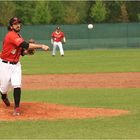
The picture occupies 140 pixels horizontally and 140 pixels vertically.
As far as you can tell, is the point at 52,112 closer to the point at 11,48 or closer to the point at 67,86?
the point at 11,48

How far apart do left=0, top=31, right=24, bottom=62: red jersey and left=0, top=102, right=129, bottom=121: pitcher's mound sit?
1.05m

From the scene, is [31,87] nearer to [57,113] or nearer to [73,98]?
[73,98]

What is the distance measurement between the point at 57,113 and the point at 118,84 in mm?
6631

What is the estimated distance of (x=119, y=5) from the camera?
194 feet

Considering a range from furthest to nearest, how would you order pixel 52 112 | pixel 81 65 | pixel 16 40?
pixel 81 65 < pixel 52 112 < pixel 16 40

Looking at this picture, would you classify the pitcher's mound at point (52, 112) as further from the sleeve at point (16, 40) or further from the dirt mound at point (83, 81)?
the dirt mound at point (83, 81)

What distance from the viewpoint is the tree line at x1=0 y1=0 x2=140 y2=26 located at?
2094 inches

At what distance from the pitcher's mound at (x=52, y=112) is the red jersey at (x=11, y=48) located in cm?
105

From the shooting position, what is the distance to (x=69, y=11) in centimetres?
5622

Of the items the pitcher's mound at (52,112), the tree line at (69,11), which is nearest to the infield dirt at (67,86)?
the pitcher's mound at (52,112)

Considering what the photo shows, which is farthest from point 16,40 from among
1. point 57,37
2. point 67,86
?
point 57,37

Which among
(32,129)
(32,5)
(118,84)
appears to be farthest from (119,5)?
(32,129)

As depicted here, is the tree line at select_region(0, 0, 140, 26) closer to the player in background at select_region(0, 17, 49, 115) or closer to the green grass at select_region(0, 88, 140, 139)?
the green grass at select_region(0, 88, 140, 139)

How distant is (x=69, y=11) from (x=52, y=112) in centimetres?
4632
